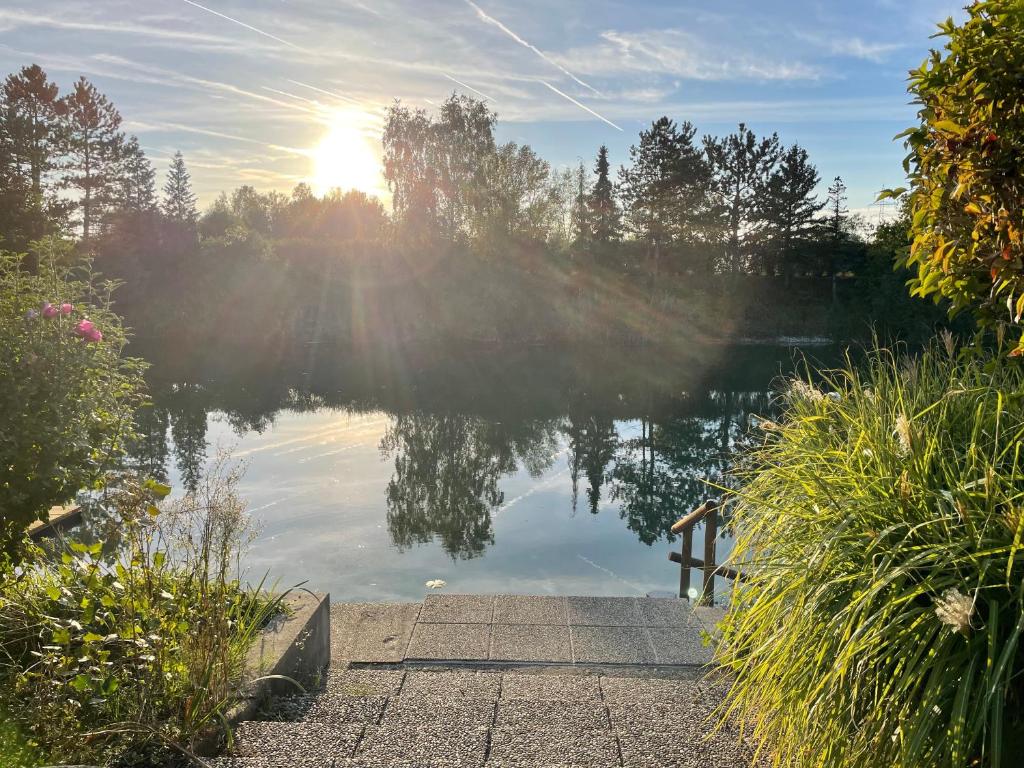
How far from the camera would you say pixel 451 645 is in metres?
4.02

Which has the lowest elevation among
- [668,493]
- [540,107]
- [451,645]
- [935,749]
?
[668,493]

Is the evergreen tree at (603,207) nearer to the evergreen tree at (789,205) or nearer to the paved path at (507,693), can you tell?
the evergreen tree at (789,205)

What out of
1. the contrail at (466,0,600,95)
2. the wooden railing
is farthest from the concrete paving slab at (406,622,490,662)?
the contrail at (466,0,600,95)

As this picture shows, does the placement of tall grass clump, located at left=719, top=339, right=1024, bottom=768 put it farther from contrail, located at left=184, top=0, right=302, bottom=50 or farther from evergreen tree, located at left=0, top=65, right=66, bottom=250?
evergreen tree, located at left=0, top=65, right=66, bottom=250

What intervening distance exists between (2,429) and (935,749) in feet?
14.4

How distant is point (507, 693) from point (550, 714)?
A: 44 cm

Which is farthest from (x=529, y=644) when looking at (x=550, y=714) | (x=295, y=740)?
(x=295, y=740)

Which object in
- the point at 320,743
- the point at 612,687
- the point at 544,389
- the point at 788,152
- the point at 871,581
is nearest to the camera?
the point at 871,581

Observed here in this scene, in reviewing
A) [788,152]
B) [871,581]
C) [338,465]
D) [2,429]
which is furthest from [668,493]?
[788,152]

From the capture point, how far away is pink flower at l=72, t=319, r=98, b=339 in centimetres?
464

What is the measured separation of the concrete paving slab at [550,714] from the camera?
8.61 ft

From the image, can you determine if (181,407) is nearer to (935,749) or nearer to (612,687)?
(612,687)

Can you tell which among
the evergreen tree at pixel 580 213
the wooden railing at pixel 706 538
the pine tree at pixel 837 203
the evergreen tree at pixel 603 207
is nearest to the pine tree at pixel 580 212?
the evergreen tree at pixel 580 213

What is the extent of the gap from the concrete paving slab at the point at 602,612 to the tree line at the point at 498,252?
1131 inches
